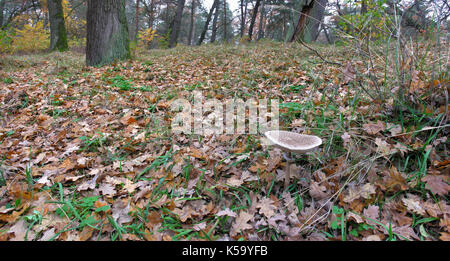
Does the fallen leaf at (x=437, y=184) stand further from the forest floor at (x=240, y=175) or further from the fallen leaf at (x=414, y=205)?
the fallen leaf at (x=414, y=205)

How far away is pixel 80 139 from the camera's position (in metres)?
2.75

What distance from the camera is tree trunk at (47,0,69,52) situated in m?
9.43

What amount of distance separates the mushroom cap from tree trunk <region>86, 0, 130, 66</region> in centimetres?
606

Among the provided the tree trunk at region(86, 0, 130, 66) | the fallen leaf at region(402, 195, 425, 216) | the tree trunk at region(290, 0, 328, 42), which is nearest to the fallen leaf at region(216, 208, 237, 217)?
the fallen leaf at region(402, 195, 425, 216)

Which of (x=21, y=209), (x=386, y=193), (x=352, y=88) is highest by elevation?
(x=352, y=88)

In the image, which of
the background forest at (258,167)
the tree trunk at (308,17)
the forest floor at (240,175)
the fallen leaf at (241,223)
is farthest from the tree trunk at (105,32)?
the fallen leaf at (241,223)

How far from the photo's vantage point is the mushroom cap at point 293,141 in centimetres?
150

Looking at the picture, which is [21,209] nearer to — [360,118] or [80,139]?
[80,139]

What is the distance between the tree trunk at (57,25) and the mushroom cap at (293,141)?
11.9 meters

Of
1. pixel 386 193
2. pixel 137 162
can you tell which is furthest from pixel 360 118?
pixel 137 162

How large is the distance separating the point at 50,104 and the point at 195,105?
2581mm

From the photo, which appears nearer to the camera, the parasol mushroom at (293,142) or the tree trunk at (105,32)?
the parasol mushroom at (293,142)
